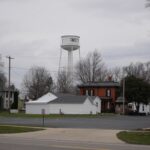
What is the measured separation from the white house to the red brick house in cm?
1526

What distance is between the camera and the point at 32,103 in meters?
94.8

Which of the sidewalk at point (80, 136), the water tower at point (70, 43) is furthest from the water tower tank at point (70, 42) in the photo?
the sidewalk at point (80, 136)

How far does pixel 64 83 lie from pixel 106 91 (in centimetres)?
2048

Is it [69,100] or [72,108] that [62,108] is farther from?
[69,100]

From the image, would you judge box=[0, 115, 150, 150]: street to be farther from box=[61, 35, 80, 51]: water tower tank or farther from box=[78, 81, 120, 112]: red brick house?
box=[61, 35, 80, 51]: water tower tank

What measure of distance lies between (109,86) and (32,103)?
76.3 ft

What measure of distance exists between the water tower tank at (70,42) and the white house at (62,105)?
1862 cm

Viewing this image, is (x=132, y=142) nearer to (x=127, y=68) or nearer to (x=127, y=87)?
(x=127, y=87)

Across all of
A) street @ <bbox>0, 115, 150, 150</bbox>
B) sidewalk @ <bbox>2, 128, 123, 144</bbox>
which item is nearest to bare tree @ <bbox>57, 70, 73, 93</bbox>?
street @ <bbox>0, 115, 150, 150</bbox>

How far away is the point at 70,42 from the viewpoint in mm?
110688

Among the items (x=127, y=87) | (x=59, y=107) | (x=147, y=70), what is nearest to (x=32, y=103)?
(x=59, y=107)

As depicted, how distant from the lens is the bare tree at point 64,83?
127 m

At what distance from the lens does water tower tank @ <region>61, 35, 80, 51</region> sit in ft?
364

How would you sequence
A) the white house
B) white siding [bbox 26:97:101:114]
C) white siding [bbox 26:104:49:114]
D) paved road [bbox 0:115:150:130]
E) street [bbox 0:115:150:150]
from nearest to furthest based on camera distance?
street [bbox 0:115:150:150] → paved road [bbox 0:115:150:130] → white siding [bbox 26:97:101:114] → the white house → white siding [bbox 26:104:49:114]
